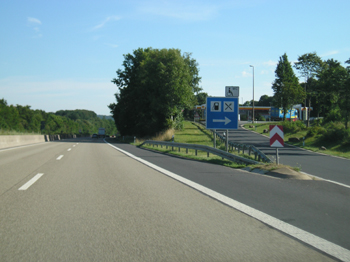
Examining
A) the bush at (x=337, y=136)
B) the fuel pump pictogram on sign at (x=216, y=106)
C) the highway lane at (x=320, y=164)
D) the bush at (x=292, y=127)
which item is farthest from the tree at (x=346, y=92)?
the fuel pump pictogram on sign at (x=216, y=106)

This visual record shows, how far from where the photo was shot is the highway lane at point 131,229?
144 inches

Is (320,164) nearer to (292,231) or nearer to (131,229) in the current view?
(292,231)

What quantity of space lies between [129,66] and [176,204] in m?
57.2

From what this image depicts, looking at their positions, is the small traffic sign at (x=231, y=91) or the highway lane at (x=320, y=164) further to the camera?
the small traffic sign at (x=231, y=91)

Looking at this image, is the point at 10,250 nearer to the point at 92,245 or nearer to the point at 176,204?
the point at 92,245

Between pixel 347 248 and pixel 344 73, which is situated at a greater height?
pixel 344 73

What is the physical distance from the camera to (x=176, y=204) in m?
6.03

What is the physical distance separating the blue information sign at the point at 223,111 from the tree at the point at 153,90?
33457 millimetres

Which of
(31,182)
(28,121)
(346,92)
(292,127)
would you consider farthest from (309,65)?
(28,121)

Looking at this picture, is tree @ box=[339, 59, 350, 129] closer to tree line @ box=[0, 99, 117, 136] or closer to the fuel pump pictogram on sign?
the fuel pump pictogram on sign

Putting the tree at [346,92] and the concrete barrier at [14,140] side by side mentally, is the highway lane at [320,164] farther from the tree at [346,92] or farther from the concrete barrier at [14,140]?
the concrete barrier at [14,140]

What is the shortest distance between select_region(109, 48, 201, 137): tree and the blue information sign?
33457 millimetres

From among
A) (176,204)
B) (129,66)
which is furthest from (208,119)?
(129,66)

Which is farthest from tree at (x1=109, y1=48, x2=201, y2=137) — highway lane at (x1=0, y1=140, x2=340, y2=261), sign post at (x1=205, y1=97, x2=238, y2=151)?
highway lane at (x1=0, y1=140, x2=340, y2=261)
